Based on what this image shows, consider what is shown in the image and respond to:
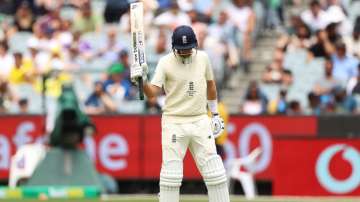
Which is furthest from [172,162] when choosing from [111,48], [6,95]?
[111,48]

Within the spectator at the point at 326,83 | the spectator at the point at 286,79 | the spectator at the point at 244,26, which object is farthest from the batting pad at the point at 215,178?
the spectator at the point at 244,26

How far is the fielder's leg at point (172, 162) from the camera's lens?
436 inches

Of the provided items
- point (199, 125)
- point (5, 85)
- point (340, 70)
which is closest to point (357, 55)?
point (340, 70)

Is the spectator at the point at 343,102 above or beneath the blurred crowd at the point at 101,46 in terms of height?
beneath

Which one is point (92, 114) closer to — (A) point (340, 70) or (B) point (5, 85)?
(B) point (5, 85)

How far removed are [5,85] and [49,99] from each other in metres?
Result: 1.26

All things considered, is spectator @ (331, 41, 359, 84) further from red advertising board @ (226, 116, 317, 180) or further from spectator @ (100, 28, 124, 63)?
spectator @ (100, 28, 124, 63)

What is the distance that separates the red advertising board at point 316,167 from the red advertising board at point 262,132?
15.3 inches

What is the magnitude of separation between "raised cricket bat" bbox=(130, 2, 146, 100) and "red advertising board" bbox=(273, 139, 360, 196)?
6816mm

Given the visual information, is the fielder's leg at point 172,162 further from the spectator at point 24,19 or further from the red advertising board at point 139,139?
the spectator at point 24,19

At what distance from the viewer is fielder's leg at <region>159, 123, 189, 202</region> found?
11086mm

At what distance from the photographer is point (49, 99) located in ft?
65.9

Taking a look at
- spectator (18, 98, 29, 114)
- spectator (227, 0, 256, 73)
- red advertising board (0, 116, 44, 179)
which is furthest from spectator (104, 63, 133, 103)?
spectator (227, 0, 256, 73)

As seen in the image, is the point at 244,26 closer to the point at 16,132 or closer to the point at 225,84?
the point at 225,84
